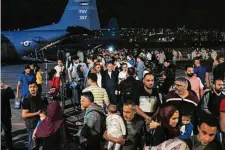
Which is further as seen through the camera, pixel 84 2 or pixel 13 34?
pixel 84 2

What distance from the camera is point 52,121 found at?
17.6ft

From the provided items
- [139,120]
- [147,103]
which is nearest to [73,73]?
[147,103]

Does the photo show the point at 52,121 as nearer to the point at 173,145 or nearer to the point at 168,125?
the point at 168,125

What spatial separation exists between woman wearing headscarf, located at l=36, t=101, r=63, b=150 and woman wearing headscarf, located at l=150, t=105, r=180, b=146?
115 centimetres

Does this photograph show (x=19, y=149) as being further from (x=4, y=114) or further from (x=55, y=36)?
(x=55, y=36)

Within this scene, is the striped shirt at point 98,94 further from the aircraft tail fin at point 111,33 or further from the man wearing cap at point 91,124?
the aircraft tail fin at point 111,33

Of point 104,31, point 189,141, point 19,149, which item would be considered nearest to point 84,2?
point 104,31

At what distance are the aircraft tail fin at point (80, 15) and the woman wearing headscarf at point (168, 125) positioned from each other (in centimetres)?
4627

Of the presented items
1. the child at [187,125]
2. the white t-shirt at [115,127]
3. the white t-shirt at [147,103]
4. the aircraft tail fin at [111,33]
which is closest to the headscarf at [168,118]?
the child at [187,125]

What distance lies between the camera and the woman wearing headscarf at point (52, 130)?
533 centimetres

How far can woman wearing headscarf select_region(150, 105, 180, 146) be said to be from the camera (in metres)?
5.04

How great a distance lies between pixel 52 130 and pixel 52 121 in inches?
4.3

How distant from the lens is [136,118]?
582 centimetres

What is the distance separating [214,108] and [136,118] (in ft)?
4.96
